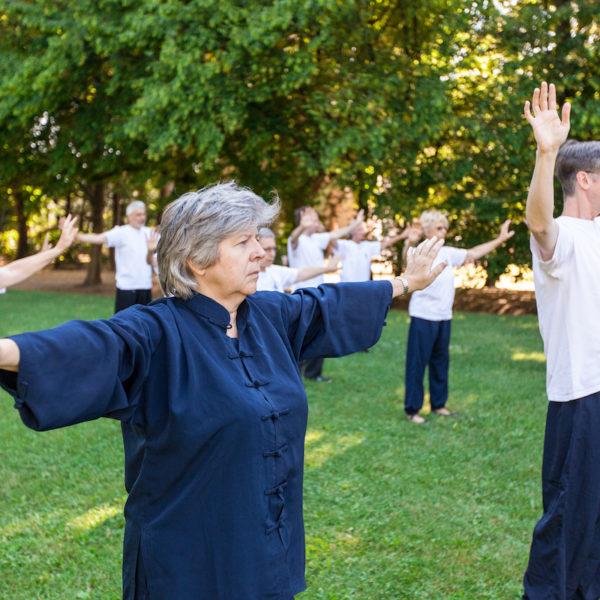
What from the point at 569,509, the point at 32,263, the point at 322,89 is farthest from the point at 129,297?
the point at 322,89

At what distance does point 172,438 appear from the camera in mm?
2053

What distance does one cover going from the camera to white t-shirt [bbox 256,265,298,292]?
656 cm

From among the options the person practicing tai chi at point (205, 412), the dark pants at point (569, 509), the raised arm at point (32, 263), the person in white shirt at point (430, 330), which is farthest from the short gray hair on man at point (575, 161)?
the person in white shirt at point (430, 330)

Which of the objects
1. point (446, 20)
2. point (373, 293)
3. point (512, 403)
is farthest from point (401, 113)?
point (373, 293)

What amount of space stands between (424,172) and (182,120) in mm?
6229

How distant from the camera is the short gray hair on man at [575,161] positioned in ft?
10.4

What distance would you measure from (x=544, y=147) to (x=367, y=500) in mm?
3190

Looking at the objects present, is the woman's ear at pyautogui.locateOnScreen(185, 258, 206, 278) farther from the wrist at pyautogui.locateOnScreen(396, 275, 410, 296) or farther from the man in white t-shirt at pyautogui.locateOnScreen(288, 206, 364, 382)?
the man in white t-shirt at pyautogui.locateOnScreen(288, 206, 364, 382)

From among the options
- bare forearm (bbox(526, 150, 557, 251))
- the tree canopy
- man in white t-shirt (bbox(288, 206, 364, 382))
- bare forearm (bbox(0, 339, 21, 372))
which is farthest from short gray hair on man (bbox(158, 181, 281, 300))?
the tree canopy

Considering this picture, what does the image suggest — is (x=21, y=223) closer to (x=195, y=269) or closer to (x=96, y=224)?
(x=96, y=224)

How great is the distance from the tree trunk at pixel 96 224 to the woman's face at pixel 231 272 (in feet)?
72.9

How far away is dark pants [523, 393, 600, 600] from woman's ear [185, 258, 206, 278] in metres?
1.94

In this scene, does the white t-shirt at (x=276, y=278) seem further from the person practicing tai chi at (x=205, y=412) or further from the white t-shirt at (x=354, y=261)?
the person practicing tai chi at (x=205, y=412)

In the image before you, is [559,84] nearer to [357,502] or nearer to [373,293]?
[357,502]
